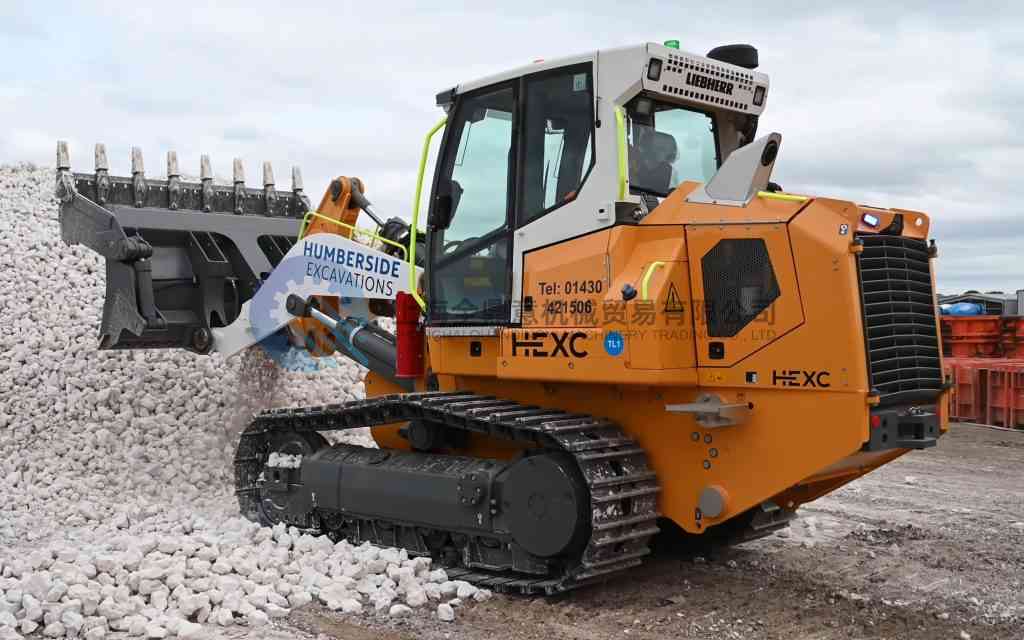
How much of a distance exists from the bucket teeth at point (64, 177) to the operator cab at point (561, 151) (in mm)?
3271

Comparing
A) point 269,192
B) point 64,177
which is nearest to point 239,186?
point 269,192

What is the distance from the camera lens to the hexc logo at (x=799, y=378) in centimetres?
554

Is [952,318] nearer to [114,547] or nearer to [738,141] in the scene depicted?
[738,141]

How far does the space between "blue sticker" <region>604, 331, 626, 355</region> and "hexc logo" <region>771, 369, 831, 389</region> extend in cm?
81

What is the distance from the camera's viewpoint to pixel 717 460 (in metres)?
5.99

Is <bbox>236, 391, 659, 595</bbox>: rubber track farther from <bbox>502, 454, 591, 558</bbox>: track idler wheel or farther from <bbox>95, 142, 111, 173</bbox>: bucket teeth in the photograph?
<bbox>95, 142, 111, 173</bbox>: bucket teeth

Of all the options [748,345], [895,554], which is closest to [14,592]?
[748,345]

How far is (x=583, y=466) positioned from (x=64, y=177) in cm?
513

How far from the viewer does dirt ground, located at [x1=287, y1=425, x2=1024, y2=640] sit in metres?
5.68

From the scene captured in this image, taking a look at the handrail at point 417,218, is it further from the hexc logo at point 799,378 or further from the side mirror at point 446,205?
the hexc logo at point 799,378

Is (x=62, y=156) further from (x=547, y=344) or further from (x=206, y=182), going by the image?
(x=547, y=344)

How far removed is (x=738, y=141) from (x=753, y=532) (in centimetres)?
253

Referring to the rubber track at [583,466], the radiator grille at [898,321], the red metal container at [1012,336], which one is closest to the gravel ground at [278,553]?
the rubber track at [583,466]

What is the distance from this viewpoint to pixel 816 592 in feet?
21.1
